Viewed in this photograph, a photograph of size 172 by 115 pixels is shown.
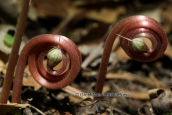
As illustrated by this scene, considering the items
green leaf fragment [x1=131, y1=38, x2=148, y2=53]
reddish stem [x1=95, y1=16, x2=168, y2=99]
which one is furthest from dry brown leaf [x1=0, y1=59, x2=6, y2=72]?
green leaf fragment [x1=131, y1=38, x2=148, y2=53]

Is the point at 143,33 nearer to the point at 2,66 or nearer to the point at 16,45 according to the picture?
the point at 16,45

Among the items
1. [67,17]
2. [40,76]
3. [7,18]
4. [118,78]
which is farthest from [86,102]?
[67,17]

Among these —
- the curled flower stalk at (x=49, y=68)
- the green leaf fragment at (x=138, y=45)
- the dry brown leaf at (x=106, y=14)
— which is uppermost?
the dry brown leaf at (x=106, y=14)

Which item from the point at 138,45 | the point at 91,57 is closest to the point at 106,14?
the point at 91,57

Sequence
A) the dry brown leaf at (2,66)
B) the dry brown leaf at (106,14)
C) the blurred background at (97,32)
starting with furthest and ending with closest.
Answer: the dry brown leaf at (106,14)
the blurred background at (97,32)
the dry brown leaf at (2,66)

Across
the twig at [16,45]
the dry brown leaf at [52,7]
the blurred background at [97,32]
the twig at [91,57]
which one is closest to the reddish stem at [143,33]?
the blurred background at [97,32]

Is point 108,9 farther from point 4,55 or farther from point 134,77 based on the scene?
point 4,55

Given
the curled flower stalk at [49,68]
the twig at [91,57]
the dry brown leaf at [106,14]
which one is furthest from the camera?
the dry brown leaf at [106,14]

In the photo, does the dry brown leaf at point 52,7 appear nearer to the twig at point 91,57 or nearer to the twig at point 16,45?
the twig at point 91,57
